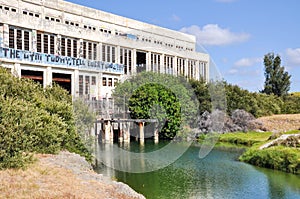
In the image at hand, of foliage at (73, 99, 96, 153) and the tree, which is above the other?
the tree

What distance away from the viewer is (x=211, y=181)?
22.9 meters

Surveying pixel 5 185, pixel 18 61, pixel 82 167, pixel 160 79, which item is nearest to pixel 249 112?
pixel 160 79

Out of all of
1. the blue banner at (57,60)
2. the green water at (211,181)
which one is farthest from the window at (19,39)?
the green water at (211,181)

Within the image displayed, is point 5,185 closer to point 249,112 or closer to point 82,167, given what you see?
point 82,167

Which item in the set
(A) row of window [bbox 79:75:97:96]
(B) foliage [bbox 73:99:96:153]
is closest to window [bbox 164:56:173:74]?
(A) row of window [bbox 79:75:97:96]

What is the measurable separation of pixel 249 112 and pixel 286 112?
1216cm

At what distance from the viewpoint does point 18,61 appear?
3250 cm

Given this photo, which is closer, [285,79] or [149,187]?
[149,187]

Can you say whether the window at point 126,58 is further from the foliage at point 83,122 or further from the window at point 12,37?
the foliage at point 83,122

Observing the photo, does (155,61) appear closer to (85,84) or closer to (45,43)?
(85,84)

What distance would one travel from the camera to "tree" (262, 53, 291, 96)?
219 feet

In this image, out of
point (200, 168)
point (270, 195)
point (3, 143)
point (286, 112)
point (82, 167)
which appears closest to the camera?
point (3, 143)

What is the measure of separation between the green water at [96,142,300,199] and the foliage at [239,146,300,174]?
0.75 m

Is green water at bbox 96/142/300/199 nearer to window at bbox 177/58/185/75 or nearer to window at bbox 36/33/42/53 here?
window at bbox 36/33/42/53
